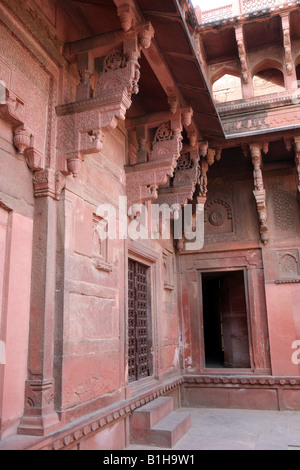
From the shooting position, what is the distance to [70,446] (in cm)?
336

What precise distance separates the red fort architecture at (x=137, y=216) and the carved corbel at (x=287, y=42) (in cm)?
2

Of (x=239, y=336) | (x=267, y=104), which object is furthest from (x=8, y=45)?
(x=239, y=336)

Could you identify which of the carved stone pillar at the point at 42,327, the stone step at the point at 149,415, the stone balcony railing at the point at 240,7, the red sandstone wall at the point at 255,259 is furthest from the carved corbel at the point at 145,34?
the red sandstone wall at the point at 255,259

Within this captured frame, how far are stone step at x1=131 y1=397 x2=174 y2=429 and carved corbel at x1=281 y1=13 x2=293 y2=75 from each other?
5383 millimetres

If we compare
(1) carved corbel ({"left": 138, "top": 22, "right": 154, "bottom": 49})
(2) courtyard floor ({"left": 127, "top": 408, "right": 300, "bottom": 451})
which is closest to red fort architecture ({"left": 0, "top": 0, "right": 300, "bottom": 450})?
(1) carved corbel ({"left": 138, "top": 22, "right": 154, "bottom": 49})

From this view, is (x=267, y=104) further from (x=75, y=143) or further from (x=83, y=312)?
(x=83, y=312)

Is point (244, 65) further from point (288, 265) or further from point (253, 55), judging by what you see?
point (288, 265)

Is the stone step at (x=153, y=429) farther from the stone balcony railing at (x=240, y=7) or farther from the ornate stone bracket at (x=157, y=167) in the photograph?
the stone balcony railing at (x=240, y=7)

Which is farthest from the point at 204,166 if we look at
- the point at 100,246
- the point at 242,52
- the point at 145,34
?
the point at 145,34

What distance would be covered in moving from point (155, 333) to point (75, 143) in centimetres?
336

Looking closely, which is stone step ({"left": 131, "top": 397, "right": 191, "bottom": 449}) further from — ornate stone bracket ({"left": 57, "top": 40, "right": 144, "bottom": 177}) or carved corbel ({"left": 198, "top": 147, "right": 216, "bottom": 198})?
carved corbel ({"left": 198, "top": 147, "right": 216, "bottom": 198})

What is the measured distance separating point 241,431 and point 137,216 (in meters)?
3.15

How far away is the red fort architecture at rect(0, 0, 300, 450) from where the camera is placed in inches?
126
